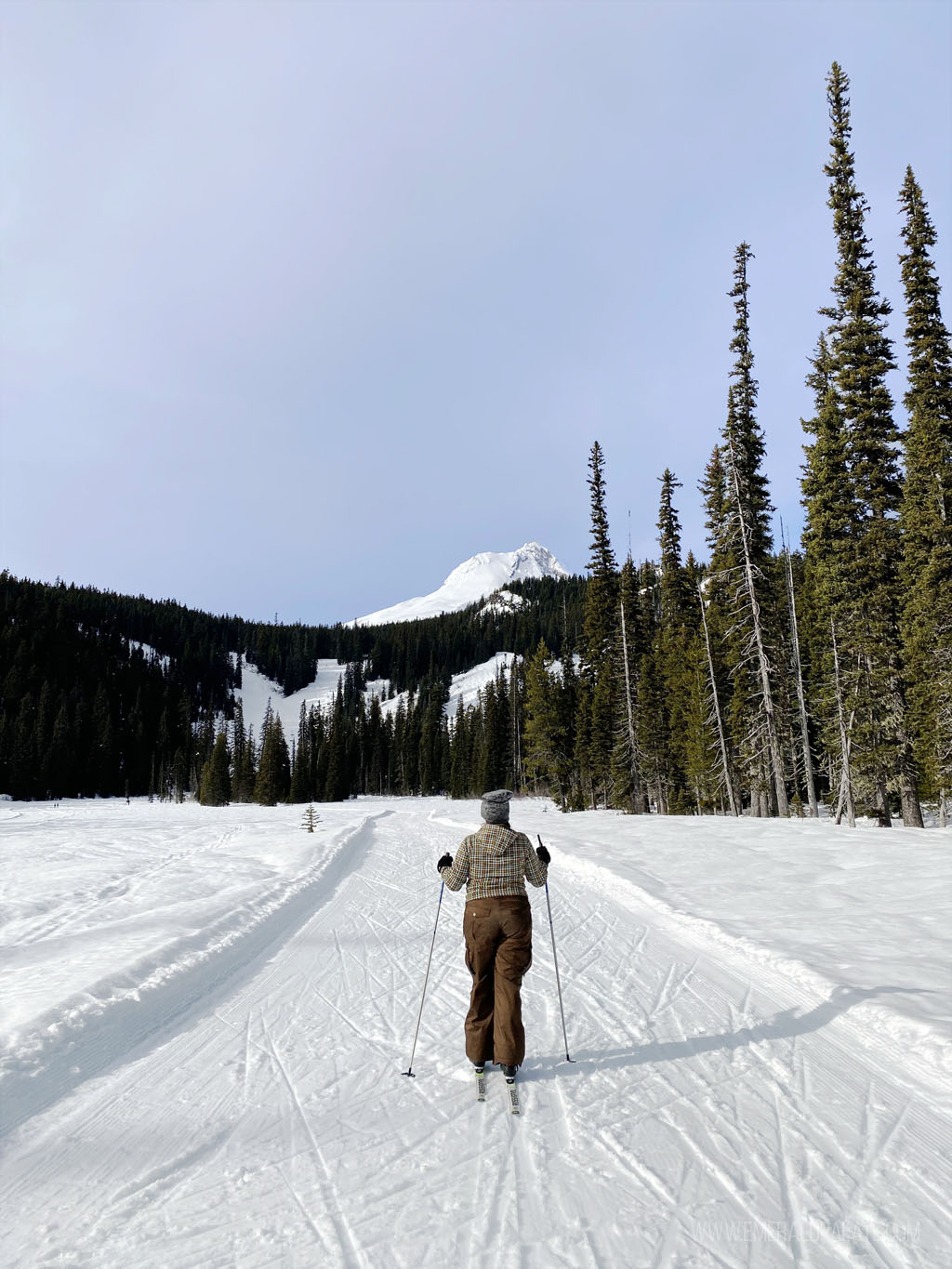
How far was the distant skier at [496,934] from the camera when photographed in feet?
16.2

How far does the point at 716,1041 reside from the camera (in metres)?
5.72

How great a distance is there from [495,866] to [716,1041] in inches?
102

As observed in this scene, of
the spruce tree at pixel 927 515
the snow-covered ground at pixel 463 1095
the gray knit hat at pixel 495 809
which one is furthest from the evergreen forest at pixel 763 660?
the gray knit hat at pixel 495 809

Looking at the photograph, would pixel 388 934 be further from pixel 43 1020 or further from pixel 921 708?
pixel 921 708

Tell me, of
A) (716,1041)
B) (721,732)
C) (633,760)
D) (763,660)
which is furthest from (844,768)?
(633,760)

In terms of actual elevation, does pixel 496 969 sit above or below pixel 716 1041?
above

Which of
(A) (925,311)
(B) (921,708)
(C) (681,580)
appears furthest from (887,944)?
(C) (681,580)

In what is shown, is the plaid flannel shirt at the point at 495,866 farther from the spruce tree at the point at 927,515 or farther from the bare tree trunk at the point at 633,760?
the bare tree trunk at the point at 633,760

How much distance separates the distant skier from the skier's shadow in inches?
18.2

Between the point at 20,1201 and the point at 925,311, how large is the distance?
1079 inches

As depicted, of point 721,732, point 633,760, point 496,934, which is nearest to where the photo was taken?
point 496,934

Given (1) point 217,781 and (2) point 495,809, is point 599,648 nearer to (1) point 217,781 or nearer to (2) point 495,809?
(2) point 495,809

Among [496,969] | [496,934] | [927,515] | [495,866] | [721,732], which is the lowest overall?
[496,969]

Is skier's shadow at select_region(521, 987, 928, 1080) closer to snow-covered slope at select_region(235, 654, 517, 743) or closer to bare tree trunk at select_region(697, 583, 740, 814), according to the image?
bare tree trunk at select_region(697, 583, 740, 814)
